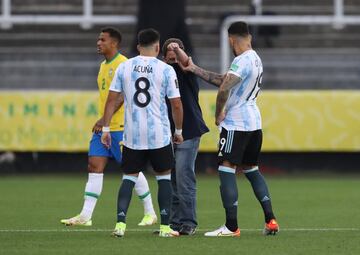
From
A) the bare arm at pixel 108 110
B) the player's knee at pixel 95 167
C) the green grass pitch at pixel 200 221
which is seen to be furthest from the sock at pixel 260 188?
the player's knee at pixel 95 167

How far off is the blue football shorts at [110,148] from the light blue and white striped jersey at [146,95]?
2.03 m

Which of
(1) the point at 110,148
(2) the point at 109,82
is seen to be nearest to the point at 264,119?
(1) the point at 110,148

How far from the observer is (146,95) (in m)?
11.6

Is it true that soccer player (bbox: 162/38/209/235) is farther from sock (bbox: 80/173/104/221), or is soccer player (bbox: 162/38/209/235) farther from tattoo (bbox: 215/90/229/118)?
sock (bbox: 80/173/104/221)

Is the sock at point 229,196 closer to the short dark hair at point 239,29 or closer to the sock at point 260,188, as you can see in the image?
the sock at point 260,188

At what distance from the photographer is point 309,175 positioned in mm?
24172

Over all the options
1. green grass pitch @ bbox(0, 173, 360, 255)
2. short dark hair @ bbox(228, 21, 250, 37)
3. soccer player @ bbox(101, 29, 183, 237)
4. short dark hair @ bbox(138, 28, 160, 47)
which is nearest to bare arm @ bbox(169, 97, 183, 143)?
soccer player @ bbox(101, 29, 183, 237)

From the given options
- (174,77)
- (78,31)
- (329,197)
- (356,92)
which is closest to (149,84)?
(174,77)

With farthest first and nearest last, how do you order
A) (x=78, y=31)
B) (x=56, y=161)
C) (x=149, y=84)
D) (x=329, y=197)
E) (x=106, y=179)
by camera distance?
1. (x=78, y=31)
2. (x=56, y=161)
3. (x=106, y=179)
4. (x=329, y=197)
5. (x=149, y=84)

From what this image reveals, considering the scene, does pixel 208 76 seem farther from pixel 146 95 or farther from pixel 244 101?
pixel 146 95

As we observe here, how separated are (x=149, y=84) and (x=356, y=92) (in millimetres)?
13301

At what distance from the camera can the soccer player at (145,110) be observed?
11586 mm

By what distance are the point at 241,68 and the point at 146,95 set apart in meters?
1.06

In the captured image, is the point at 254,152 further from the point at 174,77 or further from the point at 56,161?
the point at 56,161
